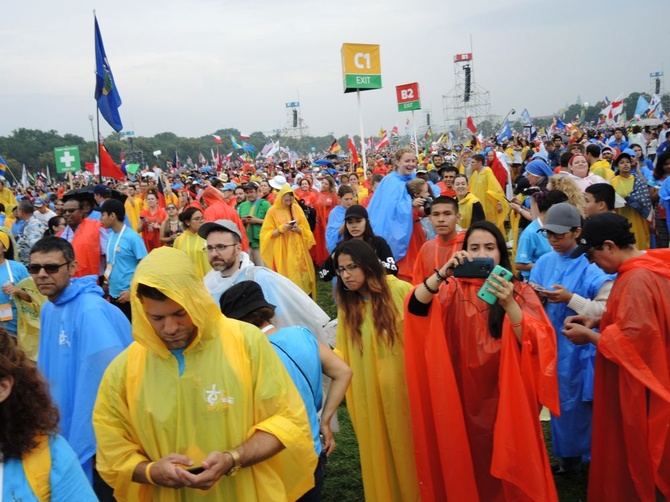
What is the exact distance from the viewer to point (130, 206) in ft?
42.0

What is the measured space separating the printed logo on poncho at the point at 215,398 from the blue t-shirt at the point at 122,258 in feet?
14.7

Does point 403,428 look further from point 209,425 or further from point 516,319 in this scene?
point 209,425

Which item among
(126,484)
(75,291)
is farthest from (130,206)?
(126,484)

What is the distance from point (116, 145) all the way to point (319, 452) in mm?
81509

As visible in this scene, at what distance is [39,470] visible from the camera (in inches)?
75.2

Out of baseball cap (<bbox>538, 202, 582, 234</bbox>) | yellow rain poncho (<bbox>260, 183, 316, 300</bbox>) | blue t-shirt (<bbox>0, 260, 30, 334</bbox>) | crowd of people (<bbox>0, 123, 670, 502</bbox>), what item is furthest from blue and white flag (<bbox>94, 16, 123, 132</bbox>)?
baseball cap (<bbox>538, 202, 582, 234</bbox>)

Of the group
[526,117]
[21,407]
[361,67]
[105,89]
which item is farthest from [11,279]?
[526,117]

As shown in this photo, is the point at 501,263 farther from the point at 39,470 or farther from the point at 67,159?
the point at 67,159

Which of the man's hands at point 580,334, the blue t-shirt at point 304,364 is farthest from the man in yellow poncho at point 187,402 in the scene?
the man's hands at point 580,334

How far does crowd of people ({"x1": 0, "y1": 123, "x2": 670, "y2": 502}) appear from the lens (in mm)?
2234

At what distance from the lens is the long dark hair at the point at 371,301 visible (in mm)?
3637

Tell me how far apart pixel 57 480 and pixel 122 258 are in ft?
15.6

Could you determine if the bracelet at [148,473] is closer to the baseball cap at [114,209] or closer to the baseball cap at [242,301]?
the baseball cap at [242,301]

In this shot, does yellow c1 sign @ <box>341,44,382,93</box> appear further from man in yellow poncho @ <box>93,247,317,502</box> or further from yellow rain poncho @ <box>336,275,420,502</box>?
man in yellow poncho @ <box>93,247,317,502</box>
